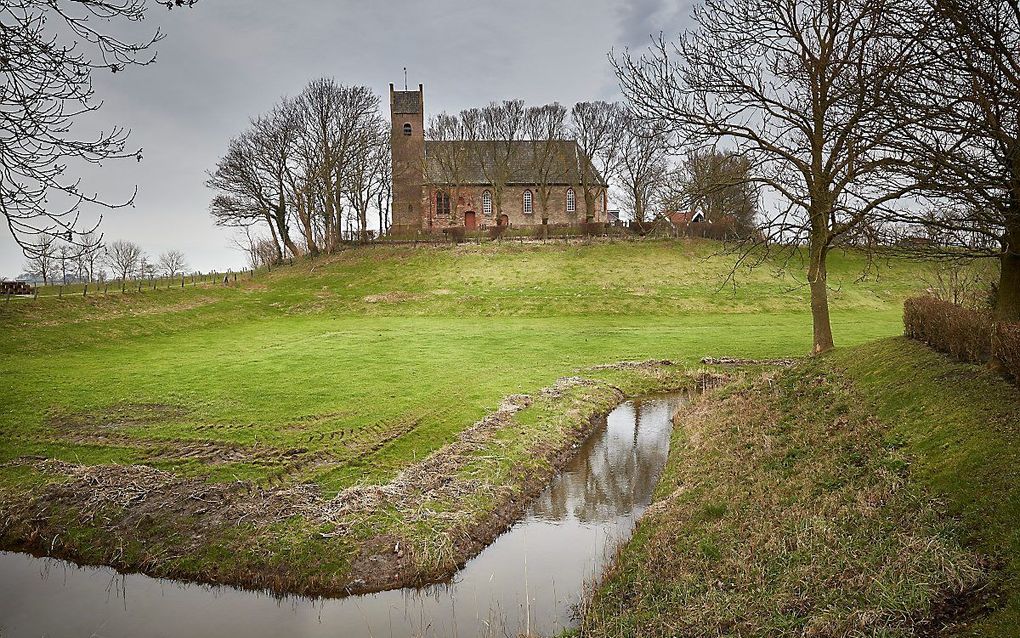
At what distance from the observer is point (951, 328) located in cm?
1053

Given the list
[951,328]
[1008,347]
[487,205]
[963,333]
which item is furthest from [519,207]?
[1008,347]

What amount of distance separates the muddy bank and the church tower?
51.8m

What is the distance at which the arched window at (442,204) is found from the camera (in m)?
63.9

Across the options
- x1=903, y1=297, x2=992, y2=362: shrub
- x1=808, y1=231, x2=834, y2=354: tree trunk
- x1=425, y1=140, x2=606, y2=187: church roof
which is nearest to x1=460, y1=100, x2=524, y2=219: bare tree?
x1=425, y1=140, x2=606, y2=187: church roof

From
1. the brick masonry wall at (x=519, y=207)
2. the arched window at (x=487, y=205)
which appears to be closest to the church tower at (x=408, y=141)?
the brick masonry wall at (x=519, y=207)

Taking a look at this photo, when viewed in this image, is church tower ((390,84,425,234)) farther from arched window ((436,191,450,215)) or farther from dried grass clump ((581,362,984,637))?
dried grass clump ((581,362,984,637))

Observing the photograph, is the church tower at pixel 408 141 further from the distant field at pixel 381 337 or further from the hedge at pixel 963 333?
the hedge at pixel 963 333

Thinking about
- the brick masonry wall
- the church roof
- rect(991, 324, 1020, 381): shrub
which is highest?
the church roof

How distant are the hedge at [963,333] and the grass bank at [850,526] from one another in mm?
312

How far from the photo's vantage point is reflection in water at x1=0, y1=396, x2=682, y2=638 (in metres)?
7.95

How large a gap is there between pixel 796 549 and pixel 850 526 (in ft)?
2.44

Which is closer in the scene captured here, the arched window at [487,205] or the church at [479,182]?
the church at [479,182]

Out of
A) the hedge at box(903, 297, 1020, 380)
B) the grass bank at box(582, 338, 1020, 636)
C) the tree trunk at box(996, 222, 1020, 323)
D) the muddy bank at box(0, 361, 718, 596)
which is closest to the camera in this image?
the grass bank at box(582, 338, 1020, 636)

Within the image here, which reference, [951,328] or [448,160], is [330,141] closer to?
[448,160]
